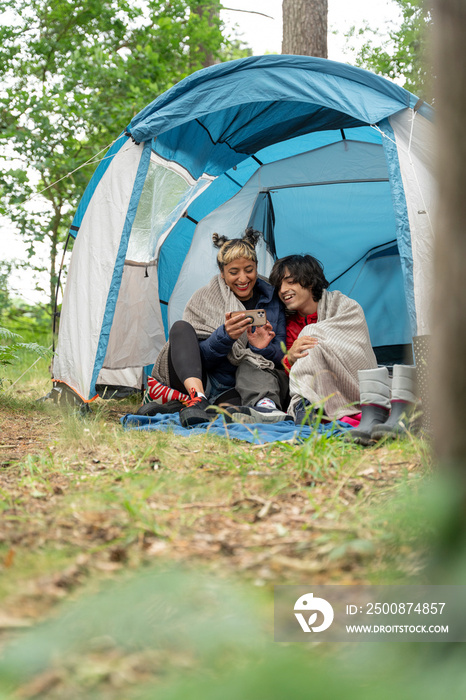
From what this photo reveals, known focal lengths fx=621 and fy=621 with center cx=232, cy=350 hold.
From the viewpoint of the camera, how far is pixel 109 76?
18.8 ft

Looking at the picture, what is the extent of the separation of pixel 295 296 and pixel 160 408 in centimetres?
99

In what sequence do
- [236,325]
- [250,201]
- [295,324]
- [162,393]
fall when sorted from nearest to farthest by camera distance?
1. [236,325]
2. [162,393]
3. [295,324]
4. [250,201]

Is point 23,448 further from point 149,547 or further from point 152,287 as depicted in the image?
point 152,287

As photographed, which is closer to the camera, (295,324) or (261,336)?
(261,336)

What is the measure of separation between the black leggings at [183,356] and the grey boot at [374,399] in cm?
108

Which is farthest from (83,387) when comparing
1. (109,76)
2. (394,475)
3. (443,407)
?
(109,76)

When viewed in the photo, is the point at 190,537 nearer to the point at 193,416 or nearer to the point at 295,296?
the point at 193,416

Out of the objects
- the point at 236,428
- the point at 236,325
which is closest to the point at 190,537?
the point at 236,428

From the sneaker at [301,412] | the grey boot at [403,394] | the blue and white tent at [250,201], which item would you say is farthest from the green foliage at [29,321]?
the grey boot at [403,394]

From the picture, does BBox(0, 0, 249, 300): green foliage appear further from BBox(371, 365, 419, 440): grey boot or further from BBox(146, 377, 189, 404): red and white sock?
BBox(371, 365, 419, 440): grey boot

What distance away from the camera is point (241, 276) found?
363 cm

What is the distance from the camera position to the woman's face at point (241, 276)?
11.9 ft

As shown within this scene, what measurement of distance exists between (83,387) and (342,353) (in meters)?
1.40

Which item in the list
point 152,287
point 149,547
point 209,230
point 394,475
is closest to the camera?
point 149,547
